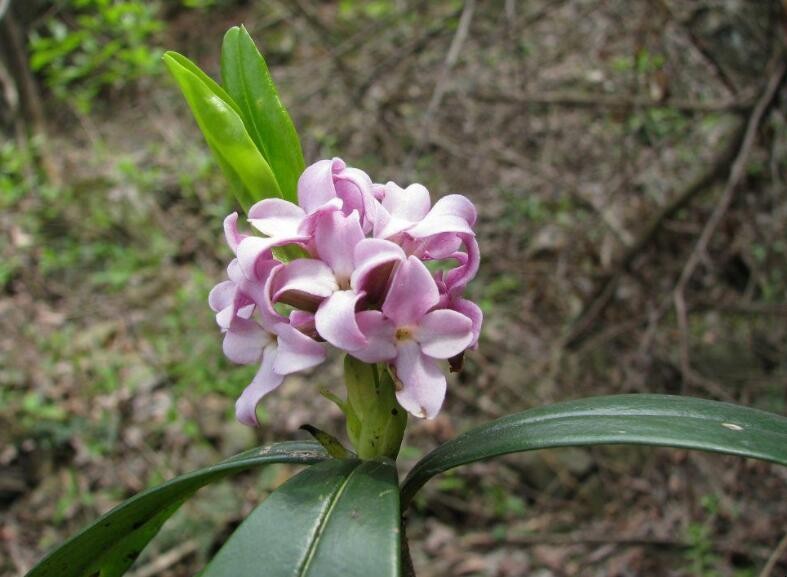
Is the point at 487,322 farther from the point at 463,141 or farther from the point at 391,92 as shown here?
the point at 391,92

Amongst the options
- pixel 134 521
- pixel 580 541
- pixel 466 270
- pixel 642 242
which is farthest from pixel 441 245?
pixel 642 242

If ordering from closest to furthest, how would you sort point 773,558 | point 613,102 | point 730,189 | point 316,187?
1. point 316,187
2. point 773,558
3. point 730,189
4. point 613,102

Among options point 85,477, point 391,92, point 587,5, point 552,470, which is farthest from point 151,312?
point 587,5

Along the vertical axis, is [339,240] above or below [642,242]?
above

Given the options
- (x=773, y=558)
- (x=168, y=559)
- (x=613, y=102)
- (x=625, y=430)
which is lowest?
(x=168, y=559)

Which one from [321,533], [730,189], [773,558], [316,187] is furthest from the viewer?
[730,189]

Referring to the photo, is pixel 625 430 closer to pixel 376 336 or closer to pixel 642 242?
pixel 376 336

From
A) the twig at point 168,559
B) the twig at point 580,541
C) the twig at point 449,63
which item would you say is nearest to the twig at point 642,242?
the twig at point 580,541
